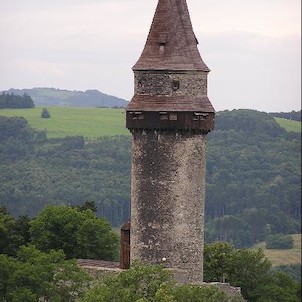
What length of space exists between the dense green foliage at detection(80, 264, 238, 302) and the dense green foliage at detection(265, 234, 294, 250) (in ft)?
291

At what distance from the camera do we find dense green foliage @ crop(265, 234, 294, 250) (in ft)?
428

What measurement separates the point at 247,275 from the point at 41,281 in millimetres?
9803

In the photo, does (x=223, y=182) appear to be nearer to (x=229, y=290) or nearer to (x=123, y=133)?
(x=123, y=133)

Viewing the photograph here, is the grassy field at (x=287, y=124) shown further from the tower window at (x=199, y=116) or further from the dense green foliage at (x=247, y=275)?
the tower window at (x=199, y=116)

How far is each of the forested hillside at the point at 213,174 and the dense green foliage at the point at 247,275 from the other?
5775cm

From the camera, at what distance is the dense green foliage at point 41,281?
44.9 metres

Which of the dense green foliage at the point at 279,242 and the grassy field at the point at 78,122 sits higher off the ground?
the grassy field at the point at 78,122

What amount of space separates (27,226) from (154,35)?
12.4m

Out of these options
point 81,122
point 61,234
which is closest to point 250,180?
point 81,122

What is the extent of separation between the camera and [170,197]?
45000 mm

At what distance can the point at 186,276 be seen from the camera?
45188mm

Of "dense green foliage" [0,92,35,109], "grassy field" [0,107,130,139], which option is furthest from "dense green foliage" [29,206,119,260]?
"grassy field" [0,107,130,139]

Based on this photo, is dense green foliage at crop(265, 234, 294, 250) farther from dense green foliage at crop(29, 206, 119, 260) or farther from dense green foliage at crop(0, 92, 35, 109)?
dense green foliage at crop(29, 206, 119, 260)

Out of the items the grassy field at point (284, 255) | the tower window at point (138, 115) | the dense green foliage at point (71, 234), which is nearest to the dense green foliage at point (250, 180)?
the grassy field at point (284, 255)
